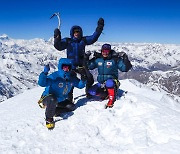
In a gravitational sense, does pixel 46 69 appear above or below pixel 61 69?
above

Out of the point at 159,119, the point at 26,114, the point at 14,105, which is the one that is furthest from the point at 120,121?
the point at 14,105

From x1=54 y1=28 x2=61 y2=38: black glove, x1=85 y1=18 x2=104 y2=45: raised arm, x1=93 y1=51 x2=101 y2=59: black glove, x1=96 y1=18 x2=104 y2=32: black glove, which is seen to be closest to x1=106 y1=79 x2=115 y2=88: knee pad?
x1=93 y1=51 x2=101 y2=59: black glove

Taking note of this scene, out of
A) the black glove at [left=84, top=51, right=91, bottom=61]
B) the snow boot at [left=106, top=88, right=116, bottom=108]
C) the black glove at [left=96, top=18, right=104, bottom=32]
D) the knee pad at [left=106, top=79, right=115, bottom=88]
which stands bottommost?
the snow boot at [left=106, top=88, right=116, bottom=108]

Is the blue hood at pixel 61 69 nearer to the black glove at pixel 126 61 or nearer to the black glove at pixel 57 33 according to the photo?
the black glove at pixel 57 33

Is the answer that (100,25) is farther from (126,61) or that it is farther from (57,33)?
(126,61)

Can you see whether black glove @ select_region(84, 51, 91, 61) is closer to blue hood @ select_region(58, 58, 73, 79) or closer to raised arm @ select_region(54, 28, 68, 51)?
raised arm @ select_region(54, 28, 68, 51)

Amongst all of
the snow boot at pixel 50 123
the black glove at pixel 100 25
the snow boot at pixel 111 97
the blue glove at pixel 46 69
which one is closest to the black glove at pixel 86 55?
the black glove at pixel 100 25

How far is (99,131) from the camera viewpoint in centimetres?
1059

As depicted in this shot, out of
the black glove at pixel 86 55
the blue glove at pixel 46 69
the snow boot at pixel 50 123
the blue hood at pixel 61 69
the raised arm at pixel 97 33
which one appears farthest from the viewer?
the raised arm at pixel 97 33

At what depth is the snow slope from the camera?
8.91m

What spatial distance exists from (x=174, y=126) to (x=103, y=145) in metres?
2.54

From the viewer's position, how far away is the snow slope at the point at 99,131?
8906 millimetres

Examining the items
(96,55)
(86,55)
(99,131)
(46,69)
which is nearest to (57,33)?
(86,55)

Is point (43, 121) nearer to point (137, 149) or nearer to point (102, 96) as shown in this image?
point (102, 96)
